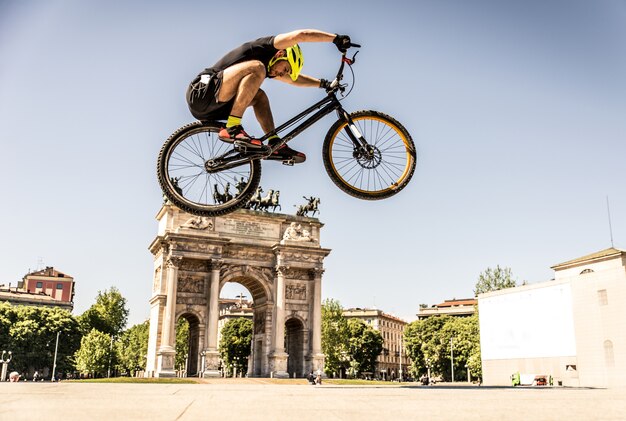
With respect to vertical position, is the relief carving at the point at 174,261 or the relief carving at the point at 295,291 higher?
the relief carving at the point at 174,261

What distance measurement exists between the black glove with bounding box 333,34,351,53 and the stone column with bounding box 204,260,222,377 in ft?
166

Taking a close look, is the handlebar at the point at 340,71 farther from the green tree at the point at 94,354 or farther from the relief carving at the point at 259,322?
the green tree at the point at 94,354

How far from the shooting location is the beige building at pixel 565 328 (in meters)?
55.2

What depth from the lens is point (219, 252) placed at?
59750 millimetres

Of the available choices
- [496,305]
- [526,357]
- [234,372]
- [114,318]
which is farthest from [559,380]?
[114,318]

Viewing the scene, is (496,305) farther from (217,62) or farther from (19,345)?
(19,345)

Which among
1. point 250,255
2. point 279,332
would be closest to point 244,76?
point 279,332

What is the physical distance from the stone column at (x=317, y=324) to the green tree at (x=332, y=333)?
28156 millimetres

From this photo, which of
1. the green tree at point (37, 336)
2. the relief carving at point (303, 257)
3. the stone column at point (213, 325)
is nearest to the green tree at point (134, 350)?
the green tree at point (37, 336)

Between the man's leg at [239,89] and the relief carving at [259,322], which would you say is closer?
the man's leg at [239,89]

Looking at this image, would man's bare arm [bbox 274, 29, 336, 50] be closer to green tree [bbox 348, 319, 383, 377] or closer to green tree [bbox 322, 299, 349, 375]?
green tree [bbox 322, 299, 349, 375]

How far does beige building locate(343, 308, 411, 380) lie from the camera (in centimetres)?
15688

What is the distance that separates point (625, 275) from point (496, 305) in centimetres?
1640

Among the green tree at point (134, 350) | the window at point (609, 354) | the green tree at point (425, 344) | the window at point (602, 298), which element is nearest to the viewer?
the window at point (609, 354)
